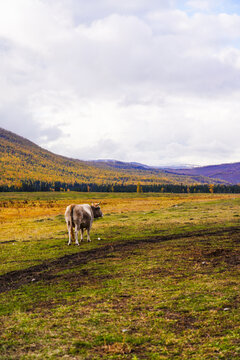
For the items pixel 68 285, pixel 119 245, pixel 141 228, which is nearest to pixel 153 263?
pixel 68 285

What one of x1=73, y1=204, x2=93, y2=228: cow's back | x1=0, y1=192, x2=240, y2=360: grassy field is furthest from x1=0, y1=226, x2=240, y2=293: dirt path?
x1=73, y1=204, x2=93, y2=228: cow's back

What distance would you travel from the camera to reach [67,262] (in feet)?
53.7

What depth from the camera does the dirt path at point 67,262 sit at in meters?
13.2

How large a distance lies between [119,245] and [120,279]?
8690 mm

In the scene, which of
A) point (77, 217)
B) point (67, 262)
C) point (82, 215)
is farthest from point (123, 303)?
point (82, 215)

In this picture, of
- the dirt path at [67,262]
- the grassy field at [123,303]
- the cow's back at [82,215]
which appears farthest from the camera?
the cow's back at [82,215]

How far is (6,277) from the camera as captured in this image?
45.7 ft

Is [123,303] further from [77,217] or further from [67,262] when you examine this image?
[77,217]

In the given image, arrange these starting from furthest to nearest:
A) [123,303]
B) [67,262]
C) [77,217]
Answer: [77,217]
[67,262]
[123,303]

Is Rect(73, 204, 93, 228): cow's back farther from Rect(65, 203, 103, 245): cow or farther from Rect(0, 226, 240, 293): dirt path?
Rect(0, 226, 240, 293): dirt path

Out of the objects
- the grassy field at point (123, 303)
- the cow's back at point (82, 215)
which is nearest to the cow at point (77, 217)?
the cow's back at point (82, 215)

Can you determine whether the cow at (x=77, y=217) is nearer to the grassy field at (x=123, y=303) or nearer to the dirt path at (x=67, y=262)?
the grassy field at (x=123, y=303)

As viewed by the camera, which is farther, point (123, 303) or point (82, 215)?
point (82, 215)

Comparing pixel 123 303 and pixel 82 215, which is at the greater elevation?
pixel 82 215
